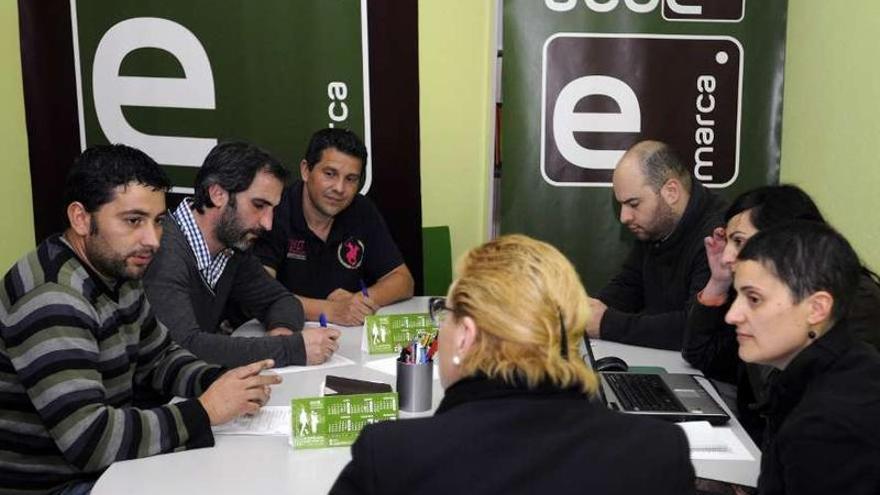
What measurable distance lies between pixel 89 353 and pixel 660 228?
1955mm

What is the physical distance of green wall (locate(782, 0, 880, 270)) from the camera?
2.91 m

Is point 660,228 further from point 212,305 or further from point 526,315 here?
point 526,315

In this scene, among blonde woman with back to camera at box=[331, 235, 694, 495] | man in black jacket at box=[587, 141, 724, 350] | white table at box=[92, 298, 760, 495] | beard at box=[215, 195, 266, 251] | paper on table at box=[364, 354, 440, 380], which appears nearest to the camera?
blonde woman with back to camera at box=[331, 235, 694, 495]

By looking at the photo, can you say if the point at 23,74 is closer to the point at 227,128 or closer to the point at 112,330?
the point at 227,128

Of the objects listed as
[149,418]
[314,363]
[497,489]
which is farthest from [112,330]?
[497,489]

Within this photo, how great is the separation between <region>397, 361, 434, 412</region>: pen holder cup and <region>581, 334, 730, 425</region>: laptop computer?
14.6 inches

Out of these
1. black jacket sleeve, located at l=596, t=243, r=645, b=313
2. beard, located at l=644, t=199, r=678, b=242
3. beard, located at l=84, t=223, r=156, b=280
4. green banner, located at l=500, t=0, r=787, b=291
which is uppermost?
green banner, located at l=500, t=0, r=787, b=291

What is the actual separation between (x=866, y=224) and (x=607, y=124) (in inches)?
51.3

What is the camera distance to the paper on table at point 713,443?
1.80m

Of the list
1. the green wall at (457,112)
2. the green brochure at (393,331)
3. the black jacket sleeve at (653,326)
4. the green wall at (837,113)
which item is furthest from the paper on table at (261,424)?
the green wall at (457,112)

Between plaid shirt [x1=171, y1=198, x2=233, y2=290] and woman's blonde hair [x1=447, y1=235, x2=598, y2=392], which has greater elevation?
woman's blonde hair [x1=447, y1=235, x2=598, y2=392]

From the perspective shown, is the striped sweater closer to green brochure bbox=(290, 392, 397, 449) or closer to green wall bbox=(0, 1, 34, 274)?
green brochure bbox=(290, 392, 397, 449)

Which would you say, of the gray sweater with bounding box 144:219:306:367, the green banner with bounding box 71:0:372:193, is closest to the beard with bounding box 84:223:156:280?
the gray sweater with bounding box 144:219:306:367

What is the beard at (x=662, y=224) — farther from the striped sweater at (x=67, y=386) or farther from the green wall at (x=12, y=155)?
the green wall at (x=12, y=155)
